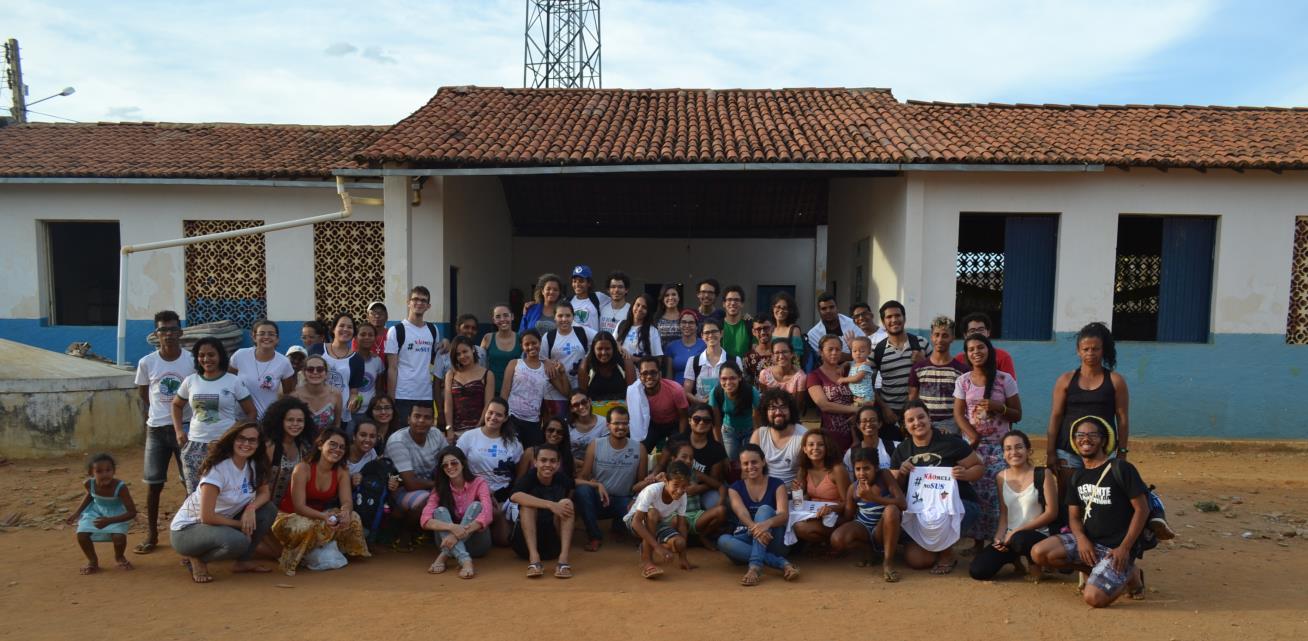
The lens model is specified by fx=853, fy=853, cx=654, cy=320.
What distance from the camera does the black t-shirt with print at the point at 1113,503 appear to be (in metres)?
4.57

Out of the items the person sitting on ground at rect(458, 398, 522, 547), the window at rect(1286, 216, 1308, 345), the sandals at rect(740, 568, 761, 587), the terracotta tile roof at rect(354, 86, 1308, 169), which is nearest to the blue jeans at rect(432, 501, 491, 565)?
the person sitting on ground at rect(458, 398, 522, 547)

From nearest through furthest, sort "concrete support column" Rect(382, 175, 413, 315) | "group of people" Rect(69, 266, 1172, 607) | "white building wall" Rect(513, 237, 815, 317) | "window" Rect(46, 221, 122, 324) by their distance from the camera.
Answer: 1. "group of people" Rect(69, 266, 1172, 607)
2. "concrete support column" Rect(382, 175, 413, 315)
3. "window" Rect(46, 221, 122, 324)
4. "white building wall" Rect(513, 237, 815, 317)

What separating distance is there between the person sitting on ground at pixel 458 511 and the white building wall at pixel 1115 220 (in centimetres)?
588

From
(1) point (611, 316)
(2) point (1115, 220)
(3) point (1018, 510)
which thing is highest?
(2) point (1115, 220)

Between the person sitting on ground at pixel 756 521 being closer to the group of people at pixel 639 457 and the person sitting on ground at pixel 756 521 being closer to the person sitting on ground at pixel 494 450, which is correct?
the group of people at pixel 639 457

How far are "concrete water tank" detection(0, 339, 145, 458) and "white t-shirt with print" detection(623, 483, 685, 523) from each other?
5.68 metres

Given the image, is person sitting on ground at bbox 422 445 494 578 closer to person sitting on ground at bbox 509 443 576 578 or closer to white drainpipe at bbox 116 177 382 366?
person sitting on ground at bbox 509 443 576 578

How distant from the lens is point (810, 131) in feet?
32.4

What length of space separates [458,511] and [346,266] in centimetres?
659

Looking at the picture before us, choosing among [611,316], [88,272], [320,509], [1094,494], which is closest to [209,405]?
[320,509]

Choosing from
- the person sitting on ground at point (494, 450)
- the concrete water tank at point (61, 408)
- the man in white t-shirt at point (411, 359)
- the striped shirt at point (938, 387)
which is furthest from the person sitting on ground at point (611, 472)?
the concrete water tank at point (61, 408)

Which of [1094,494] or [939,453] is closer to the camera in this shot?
[1094,494]

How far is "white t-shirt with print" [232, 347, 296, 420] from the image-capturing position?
5.64 metres

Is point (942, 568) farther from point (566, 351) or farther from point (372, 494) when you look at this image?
point (372, 494)
